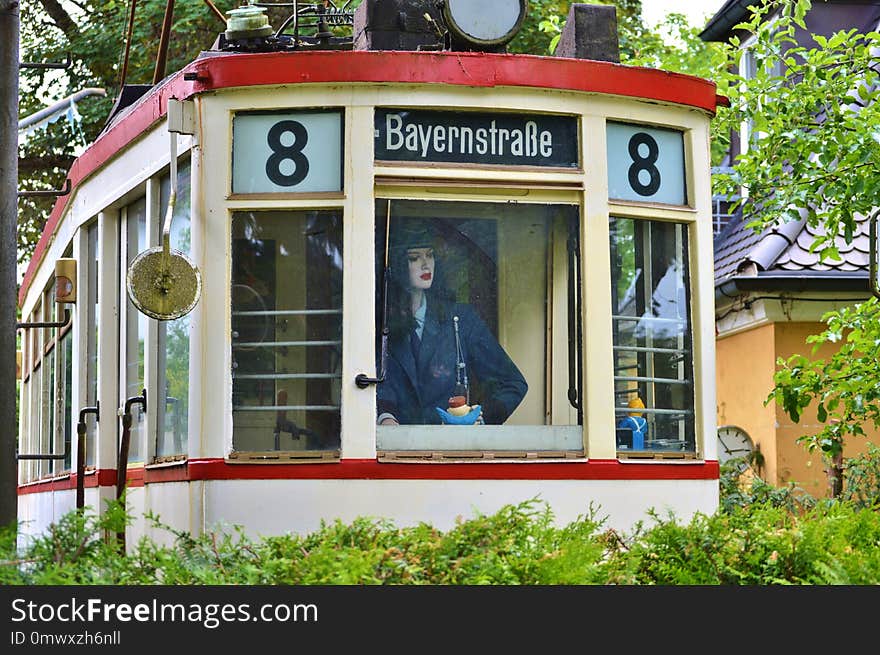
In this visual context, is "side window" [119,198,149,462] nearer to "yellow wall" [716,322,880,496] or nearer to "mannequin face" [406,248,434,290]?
"mannequin face" [406,248,434,290]

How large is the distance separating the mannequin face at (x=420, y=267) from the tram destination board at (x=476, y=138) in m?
0.39

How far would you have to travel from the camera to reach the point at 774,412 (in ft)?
49.5

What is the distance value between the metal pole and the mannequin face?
5.43 feet

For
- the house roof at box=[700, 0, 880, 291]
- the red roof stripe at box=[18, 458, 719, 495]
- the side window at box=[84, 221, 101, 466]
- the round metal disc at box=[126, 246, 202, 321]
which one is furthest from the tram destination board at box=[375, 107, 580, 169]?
the house roof at box=[700, 0, 880, 291]

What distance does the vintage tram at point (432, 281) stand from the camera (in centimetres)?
711

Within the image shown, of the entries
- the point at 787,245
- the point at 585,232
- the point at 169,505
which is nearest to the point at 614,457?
the point at 585,232

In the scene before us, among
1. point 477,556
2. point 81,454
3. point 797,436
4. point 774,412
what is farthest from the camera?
point 774,412

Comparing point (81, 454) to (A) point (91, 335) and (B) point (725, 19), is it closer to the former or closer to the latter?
(A) point (91, 335)

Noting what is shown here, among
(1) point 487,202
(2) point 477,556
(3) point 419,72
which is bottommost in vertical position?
(2) point 477,556

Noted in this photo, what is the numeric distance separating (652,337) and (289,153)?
180 cm

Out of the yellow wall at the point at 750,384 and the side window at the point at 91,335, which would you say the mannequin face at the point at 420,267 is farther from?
the yellow wall at the point at 750,384

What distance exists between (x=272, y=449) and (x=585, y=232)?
1.63m

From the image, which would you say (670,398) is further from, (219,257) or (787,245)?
(787,245)

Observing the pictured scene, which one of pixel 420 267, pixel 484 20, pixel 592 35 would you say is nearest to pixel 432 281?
pixel 420 267
